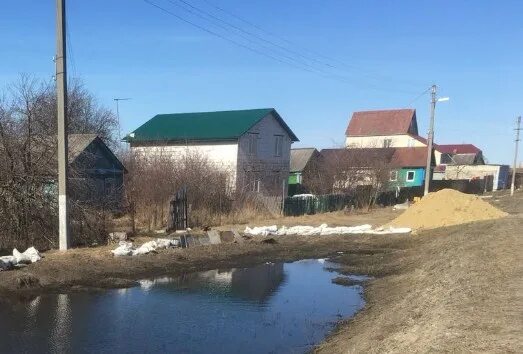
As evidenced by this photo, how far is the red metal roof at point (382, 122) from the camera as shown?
259ft

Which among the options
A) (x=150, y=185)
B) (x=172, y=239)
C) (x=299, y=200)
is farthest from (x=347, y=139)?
→ (x=172, y=239)

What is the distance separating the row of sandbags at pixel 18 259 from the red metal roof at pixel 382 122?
70.3 meters

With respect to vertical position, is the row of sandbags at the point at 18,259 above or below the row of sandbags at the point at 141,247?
above

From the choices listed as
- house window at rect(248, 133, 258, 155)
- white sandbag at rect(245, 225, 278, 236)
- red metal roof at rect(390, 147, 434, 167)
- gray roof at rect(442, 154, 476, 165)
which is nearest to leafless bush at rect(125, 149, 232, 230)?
white sandbag at rect(245, 225, 278, 236)

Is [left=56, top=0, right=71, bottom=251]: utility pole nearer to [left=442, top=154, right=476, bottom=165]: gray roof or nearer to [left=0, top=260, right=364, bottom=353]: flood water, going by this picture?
[left=0, top=260, right=364, bottom=353]: flood water

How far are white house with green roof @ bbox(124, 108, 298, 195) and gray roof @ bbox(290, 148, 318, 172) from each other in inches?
327

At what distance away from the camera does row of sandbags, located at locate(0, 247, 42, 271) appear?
12.9 meters

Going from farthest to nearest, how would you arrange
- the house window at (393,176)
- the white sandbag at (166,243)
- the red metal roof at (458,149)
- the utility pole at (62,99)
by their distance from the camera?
the red metal roof at (458,149) < the house window at (393,176) < the white sandbag at (166,243) < the utility pole at (62,99)

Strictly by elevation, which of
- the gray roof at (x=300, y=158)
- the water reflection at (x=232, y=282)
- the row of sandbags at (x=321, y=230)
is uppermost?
the gray roof at (x=300, y=158)

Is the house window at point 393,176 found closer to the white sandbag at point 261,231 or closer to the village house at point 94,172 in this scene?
the white sandbag at point 261,231

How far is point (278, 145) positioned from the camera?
44000mm

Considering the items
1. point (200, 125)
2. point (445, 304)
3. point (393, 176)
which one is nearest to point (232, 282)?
point (445, 304)

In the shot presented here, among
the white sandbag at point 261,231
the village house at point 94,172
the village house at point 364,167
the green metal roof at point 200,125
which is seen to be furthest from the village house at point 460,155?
the white sandbag at point 261,231

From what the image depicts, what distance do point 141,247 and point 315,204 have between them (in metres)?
18.4
